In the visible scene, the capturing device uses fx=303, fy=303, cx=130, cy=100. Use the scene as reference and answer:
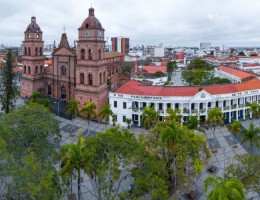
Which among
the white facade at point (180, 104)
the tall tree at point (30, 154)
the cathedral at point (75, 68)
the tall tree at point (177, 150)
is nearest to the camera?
the tall tree at point (30, 154)

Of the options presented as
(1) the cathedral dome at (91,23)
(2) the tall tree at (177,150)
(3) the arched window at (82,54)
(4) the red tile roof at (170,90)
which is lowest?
(2) the tall tree at (177,150)

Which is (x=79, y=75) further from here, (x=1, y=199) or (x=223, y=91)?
(x=1, y=199)

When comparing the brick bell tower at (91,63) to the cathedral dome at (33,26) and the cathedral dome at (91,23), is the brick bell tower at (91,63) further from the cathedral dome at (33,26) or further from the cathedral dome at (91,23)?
the cathedral dome at (33,26)

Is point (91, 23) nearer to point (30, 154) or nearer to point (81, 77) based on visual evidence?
point (81, 77)

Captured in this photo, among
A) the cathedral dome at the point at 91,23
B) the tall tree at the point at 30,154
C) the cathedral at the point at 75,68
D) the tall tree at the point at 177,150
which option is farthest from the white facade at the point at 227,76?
the tall tree at the point at 30,154

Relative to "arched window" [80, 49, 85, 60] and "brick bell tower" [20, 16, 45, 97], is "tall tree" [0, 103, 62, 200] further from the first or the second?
"brick bell tower" [20, 16, 45, 97]

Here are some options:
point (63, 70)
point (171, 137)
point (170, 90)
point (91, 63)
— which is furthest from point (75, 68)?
point (171, 137)
